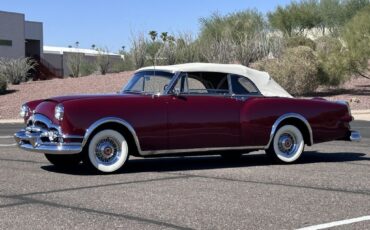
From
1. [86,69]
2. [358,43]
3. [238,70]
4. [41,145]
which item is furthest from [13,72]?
[41,145]

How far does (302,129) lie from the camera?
11836 mm

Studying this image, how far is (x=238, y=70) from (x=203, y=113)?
125 cm

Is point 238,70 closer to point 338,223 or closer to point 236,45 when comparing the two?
point 338,223

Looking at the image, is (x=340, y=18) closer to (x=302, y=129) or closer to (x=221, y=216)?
(x=302, y=129)

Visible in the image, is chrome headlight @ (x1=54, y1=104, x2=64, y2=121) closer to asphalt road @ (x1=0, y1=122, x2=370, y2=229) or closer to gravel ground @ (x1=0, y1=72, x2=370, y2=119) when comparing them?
asphalt road @ (x1=0, y1=122, x2=370, y2=229)

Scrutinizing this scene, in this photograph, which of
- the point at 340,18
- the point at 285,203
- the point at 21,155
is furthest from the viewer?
the point at 340,18

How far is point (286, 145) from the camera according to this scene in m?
11.6

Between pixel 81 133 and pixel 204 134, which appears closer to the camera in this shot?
pixel 81 133

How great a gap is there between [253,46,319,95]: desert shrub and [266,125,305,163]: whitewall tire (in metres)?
21.0

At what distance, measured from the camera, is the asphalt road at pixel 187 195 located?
682 centimetres

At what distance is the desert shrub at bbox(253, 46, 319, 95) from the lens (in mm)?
32562

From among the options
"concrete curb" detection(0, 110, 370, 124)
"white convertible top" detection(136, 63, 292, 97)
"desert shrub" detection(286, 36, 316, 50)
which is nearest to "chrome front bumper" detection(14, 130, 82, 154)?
"white convertible top" detection(136, 63, 292, 97)

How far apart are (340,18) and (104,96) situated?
47657 millimetres

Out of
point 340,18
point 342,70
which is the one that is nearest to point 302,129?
point 342,70
